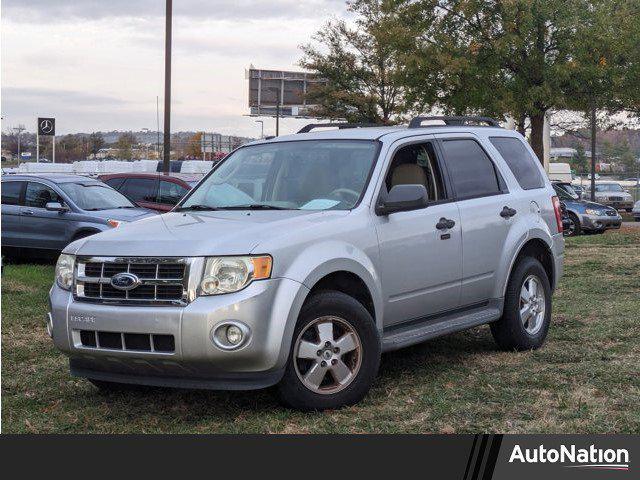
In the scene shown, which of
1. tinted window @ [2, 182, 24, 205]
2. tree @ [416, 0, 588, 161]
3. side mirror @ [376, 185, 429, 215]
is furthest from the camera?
tree @ [416, 0, 588, 161]

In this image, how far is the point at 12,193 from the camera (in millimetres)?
16484

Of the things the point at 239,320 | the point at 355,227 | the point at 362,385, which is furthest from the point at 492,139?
the point at 239,320

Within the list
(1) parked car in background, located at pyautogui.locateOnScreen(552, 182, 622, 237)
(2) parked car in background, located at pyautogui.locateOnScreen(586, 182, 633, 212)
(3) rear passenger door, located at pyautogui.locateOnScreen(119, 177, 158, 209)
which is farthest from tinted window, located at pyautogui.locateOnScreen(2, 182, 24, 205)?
(2) parked car in background, located at pyautogui.locateOnScreen(586, 182, 633, 212)

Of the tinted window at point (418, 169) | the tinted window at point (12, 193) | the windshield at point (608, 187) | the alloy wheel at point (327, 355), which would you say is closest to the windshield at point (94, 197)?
the tinted window at point (12, 193)

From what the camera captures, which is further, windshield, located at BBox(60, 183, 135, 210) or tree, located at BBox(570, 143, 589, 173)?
tree, located at BBox(570, 143, 589, 173)

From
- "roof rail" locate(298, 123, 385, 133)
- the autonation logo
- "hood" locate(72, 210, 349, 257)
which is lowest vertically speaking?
the autonation logo

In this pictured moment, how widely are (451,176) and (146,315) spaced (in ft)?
9.33

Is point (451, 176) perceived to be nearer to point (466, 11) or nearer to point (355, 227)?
point (355, 227)

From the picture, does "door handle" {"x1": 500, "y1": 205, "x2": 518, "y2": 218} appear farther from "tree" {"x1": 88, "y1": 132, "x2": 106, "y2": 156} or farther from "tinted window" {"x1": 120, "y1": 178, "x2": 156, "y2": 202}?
"tree" {"x1": 88, "y1": 132, "x2": 106, "y2": 156}

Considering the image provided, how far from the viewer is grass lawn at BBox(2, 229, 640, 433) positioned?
569cm

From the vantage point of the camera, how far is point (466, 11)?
92.4ft

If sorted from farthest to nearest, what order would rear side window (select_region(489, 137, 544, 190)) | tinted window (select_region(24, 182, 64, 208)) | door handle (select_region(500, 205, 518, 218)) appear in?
tinted window (select_region(24, 182, 64, 208)), rear side window (select_region(489, 137, 544, 190)), door handle (select_region(500, 205, 518, 218))

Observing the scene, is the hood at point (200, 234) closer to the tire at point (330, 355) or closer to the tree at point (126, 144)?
the tire at point (330, 355)

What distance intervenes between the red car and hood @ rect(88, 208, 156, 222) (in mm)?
1759
